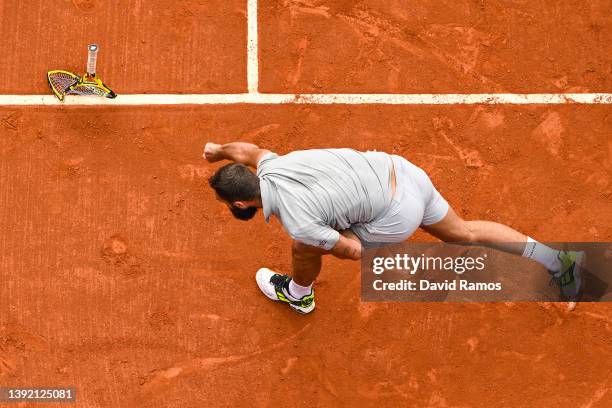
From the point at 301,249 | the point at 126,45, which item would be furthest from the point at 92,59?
the point at 301,249

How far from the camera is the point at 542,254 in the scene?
647 cm

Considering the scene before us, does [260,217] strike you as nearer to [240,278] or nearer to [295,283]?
[240,278]

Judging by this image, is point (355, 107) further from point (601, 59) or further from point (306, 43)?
point (601, 59)

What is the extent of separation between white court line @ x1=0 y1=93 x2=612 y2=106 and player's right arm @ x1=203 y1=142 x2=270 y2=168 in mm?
1327

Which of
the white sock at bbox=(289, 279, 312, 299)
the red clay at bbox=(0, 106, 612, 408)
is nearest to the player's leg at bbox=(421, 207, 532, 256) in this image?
the red clay at bbox=(0, 106, 612, 408)

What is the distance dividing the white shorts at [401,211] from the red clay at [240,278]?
131 cm

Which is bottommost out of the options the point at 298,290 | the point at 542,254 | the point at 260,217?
the point at 298,290

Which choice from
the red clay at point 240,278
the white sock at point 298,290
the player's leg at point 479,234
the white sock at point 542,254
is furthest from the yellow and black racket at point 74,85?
the white sock at point 542,254

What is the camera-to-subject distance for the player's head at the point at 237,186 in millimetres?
5340

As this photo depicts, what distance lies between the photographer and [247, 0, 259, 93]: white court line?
290 inches

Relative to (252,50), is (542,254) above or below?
below

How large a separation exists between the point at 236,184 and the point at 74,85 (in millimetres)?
2718

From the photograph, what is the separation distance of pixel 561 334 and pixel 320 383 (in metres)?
2.29

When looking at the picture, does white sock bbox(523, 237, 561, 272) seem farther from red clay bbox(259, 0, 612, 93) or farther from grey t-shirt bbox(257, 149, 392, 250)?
red clay bbox(259, 0, 612, 93)
